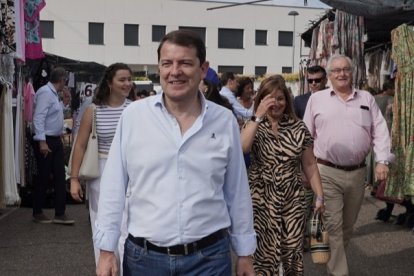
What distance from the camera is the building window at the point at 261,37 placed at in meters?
50.6

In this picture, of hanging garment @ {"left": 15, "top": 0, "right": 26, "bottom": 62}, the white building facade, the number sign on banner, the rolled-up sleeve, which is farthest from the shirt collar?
the white building facade

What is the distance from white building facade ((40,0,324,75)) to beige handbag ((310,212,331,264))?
39.5 meters

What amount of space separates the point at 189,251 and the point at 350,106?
107 inches

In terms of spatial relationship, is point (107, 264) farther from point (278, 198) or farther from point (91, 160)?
point (91, 160)

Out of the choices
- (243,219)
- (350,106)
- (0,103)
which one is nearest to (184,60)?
(243,219)

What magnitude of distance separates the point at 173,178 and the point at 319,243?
211cm

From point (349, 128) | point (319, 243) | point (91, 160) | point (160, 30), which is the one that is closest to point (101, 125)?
point (91, 160)

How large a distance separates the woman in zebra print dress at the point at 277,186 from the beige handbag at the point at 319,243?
0.24 metres

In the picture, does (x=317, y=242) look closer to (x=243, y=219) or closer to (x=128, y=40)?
(x=243, y=219)

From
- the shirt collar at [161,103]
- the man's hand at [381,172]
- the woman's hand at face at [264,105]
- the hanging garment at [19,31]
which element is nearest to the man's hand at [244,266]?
the shirt collar at [161,103]

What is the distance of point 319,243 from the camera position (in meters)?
4.25

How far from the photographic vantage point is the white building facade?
45.3m

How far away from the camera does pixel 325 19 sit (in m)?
9.56

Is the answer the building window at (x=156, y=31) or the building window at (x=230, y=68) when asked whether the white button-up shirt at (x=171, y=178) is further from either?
the building window at (x=230, y=68)
